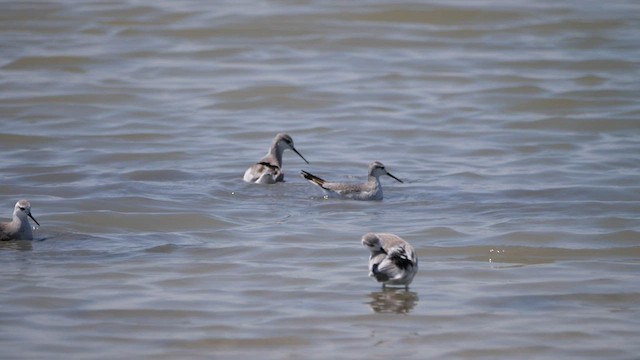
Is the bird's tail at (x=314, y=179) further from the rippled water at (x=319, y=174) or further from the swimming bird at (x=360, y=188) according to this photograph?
the rippled water at (x=319, y=174)

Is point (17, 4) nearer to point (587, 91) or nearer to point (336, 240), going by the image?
point (587, 91)

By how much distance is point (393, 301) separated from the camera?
9062 mm

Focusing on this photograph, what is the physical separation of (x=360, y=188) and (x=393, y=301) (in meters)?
4.56

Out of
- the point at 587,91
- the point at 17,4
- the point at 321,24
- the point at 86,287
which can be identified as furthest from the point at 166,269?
the point at 17,4

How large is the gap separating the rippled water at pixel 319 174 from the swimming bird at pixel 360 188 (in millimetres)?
185

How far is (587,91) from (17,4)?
39.4 feet

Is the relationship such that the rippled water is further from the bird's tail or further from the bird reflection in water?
the bird's tail

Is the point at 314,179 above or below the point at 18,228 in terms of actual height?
below

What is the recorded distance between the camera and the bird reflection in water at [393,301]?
8883 mm

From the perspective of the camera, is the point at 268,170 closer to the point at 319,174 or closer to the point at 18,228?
the point at 319,174

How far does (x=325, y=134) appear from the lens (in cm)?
1748

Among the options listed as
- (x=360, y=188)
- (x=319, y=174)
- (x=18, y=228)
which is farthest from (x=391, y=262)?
(x=319, y=174)

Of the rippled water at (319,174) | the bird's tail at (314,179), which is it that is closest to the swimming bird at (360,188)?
the bird's tail at (314,179)

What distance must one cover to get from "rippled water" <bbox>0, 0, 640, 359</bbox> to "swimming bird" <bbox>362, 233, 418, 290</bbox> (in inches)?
7.2
